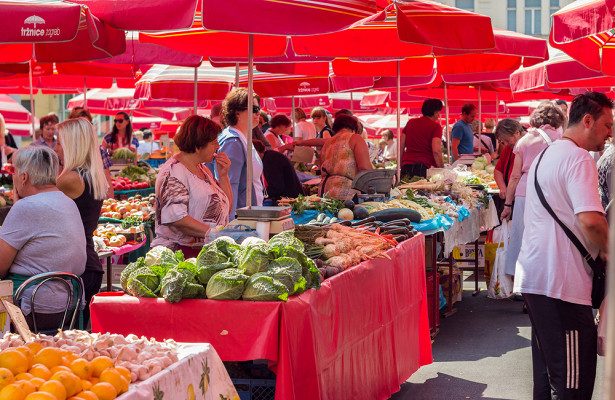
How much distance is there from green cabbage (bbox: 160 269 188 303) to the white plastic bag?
280 inches

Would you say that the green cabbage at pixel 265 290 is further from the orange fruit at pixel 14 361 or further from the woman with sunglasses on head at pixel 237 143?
the woman with sunglasses on head at pixel 237 143

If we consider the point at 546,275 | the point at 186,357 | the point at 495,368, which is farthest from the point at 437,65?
the point at 186,357

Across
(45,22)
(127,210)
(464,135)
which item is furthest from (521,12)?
(45,22)

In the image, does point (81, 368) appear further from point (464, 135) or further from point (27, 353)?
point (464, 135)

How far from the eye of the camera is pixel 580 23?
7324 mm

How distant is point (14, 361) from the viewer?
411 cm

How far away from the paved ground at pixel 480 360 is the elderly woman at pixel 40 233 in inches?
109

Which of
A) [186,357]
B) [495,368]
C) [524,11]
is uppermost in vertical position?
[524,11]

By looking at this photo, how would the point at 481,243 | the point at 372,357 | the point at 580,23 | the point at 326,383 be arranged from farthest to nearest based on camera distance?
the point at 481,243 < the point at 580,23 < the point at 372,357 < the point at 326,383

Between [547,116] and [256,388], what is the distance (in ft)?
21.2

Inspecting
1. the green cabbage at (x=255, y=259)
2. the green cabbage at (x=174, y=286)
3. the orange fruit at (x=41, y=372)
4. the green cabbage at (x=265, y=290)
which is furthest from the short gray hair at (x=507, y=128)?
the orange fruit at (x=41, y=372)

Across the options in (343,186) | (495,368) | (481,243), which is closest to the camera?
(495,368)

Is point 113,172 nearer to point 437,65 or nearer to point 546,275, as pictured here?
point 437,65

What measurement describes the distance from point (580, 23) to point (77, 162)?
12.2ft
